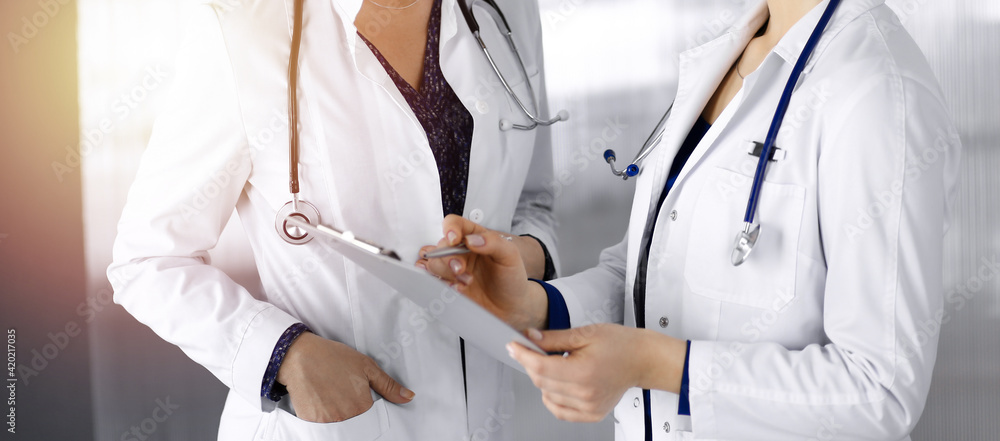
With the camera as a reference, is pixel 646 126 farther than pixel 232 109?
Yes

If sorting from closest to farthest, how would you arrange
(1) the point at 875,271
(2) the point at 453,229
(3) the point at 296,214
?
(1) the point at 875,271 → (2) the point at 453,229 → (3) the point at 296,214

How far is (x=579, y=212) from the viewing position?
5.65 feet

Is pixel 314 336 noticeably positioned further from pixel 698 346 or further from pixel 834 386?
pixel 834 386

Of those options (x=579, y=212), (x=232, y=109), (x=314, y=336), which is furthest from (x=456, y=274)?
(x=579, y=212)

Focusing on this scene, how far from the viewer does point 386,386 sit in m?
1.03

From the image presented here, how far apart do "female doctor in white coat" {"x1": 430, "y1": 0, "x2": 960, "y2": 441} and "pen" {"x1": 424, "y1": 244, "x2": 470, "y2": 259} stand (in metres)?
0.02

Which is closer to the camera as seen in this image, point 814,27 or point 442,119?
point 814,27

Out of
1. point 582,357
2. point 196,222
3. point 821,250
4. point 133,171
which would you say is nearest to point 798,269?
point 821,250

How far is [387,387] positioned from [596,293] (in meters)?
0.37

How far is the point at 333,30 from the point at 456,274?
449 mm

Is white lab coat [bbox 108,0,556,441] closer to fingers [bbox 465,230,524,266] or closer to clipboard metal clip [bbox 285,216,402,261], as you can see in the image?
clipboard metal clip [bbox 285,216,402,261]

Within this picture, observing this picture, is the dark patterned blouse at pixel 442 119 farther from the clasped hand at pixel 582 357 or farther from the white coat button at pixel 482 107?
the clasped hand at pixel 582 357

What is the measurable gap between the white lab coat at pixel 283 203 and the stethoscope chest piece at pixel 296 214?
0.03 m

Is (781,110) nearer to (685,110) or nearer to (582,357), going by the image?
(685,110)
